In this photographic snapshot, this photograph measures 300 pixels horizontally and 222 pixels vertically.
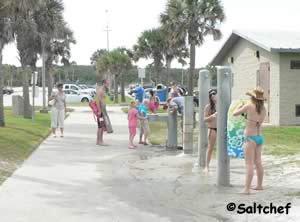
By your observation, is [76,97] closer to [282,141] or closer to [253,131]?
[282,141]

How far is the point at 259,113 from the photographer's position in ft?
27.9

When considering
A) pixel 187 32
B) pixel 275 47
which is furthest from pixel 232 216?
pixel 187 32

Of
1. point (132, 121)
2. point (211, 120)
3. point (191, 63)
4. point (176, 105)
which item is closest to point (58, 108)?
point (132, 121)

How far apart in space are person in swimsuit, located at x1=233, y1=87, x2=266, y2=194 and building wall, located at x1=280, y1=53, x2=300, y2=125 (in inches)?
603

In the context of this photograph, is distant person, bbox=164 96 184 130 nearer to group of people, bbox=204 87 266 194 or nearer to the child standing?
the child standing

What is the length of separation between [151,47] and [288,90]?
29.0m

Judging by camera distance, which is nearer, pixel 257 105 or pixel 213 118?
pixel 257 105

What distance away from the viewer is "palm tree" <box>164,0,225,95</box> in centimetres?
3672

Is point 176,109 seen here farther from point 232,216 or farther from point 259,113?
point 232,216

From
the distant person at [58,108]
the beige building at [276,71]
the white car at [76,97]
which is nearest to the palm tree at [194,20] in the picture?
the beige building at [276,71]

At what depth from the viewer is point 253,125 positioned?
854cm

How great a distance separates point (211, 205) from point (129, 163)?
4.93m

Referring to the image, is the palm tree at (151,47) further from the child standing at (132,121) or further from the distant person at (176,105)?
the distant person at (176,105)

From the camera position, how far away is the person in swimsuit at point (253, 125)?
850cm
